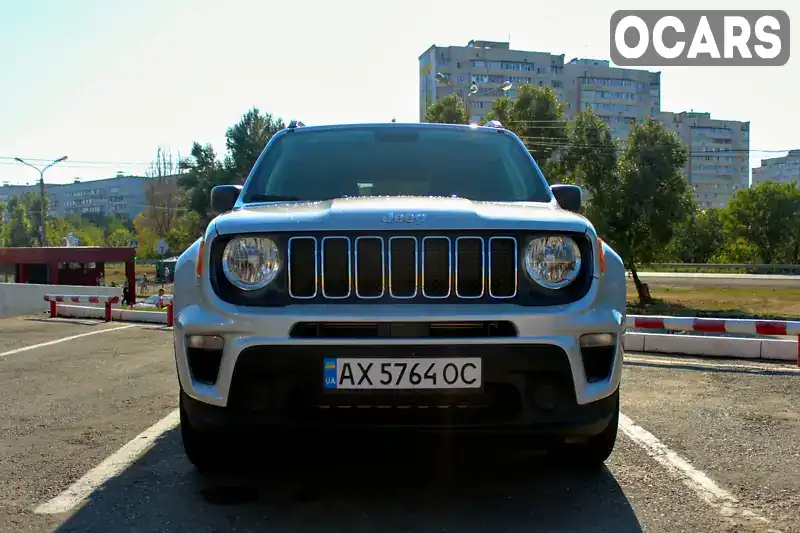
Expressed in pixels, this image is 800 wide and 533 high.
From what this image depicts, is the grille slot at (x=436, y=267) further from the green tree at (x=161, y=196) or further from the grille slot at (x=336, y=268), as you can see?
the green tree at (x=161, y=196)

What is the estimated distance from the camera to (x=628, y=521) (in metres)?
3.10

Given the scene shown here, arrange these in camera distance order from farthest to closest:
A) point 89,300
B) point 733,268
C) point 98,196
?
point 98,196
point 733,268
point 89,300

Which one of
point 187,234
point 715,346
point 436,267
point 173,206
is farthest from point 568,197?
point 173,206

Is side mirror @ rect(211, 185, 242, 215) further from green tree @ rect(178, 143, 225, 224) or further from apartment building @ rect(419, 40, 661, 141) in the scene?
apartment building @ rect(419, 40, 661, 141)

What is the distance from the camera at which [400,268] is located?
3135mm

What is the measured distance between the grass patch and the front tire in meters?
21.7

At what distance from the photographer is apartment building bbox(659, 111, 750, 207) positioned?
456 ft

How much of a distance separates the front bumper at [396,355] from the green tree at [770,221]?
71424 millimetres

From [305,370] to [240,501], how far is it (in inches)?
31.4

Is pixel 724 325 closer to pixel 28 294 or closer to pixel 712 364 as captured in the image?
pixel 712 364

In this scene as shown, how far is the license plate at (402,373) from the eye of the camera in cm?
299

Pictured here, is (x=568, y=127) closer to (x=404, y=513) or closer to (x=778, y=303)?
(x=778, y=303)

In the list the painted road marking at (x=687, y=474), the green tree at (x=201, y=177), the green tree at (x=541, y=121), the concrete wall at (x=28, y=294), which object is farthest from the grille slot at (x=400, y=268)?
the green tree at (x=201, y=177)

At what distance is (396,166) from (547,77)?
395 ft
